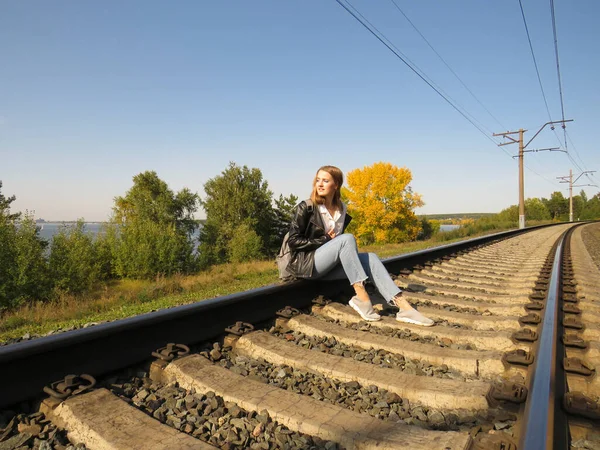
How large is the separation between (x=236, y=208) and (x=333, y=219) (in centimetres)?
4843

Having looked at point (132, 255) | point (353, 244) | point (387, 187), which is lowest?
point (132, 255)

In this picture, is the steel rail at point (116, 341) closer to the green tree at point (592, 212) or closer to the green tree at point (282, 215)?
the green tree at point (282, 215)

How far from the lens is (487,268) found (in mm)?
6336

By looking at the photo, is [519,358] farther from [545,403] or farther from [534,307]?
[534,307]

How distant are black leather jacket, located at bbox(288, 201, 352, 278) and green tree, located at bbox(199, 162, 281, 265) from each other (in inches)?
1782

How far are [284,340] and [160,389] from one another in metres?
0.87

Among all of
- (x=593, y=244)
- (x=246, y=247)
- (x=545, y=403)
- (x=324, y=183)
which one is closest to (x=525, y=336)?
(x=545, y=403)

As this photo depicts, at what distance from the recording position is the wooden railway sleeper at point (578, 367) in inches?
71.6

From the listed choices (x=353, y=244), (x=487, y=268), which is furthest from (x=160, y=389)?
(x=487, y=268)

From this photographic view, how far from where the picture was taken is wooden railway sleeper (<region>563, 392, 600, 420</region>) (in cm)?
143

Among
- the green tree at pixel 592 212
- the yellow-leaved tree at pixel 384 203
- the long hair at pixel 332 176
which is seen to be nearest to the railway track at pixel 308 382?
the long hair at pixel 332 176

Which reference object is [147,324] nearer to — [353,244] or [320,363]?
[320,363]

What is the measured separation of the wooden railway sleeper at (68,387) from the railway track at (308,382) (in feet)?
0.04

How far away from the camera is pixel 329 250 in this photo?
130 inches
